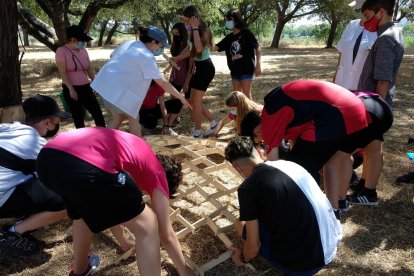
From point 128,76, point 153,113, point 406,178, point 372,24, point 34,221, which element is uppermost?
point 372,24

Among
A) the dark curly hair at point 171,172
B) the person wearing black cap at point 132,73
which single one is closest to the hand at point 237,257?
the dark curly hair at point 171,172

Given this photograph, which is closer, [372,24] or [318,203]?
[318,203]

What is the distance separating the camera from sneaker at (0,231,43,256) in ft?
8.55

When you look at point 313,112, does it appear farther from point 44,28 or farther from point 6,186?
point 44,28

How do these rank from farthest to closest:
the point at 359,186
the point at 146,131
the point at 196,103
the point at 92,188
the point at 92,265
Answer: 1. the point at 146,131
2. the point at 196,103
3. the point at 359,186
4. the point at 92,265
5. the point at 92,188

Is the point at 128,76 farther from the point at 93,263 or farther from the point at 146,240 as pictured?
the point at 146,240

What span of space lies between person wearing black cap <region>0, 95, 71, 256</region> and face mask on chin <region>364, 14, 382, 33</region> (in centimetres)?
264

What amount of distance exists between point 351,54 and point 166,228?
2.50 metres

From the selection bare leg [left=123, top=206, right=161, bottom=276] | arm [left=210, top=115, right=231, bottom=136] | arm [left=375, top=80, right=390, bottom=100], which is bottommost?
arm [left=210, top=115, right=231, bottom=136]

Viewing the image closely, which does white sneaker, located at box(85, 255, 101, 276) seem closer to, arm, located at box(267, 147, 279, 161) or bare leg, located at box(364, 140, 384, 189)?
arm, located at box(267, 147, 279, 161)

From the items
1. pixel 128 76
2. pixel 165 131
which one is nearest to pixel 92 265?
pixel 128 76

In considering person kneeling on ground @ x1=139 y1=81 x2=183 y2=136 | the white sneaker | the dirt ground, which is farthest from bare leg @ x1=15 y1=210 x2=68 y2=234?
person kneeling on ground @ x1=139 y1=81 x2=183 y2=136

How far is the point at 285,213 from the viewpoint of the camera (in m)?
1.94

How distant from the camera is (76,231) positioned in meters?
2.27
